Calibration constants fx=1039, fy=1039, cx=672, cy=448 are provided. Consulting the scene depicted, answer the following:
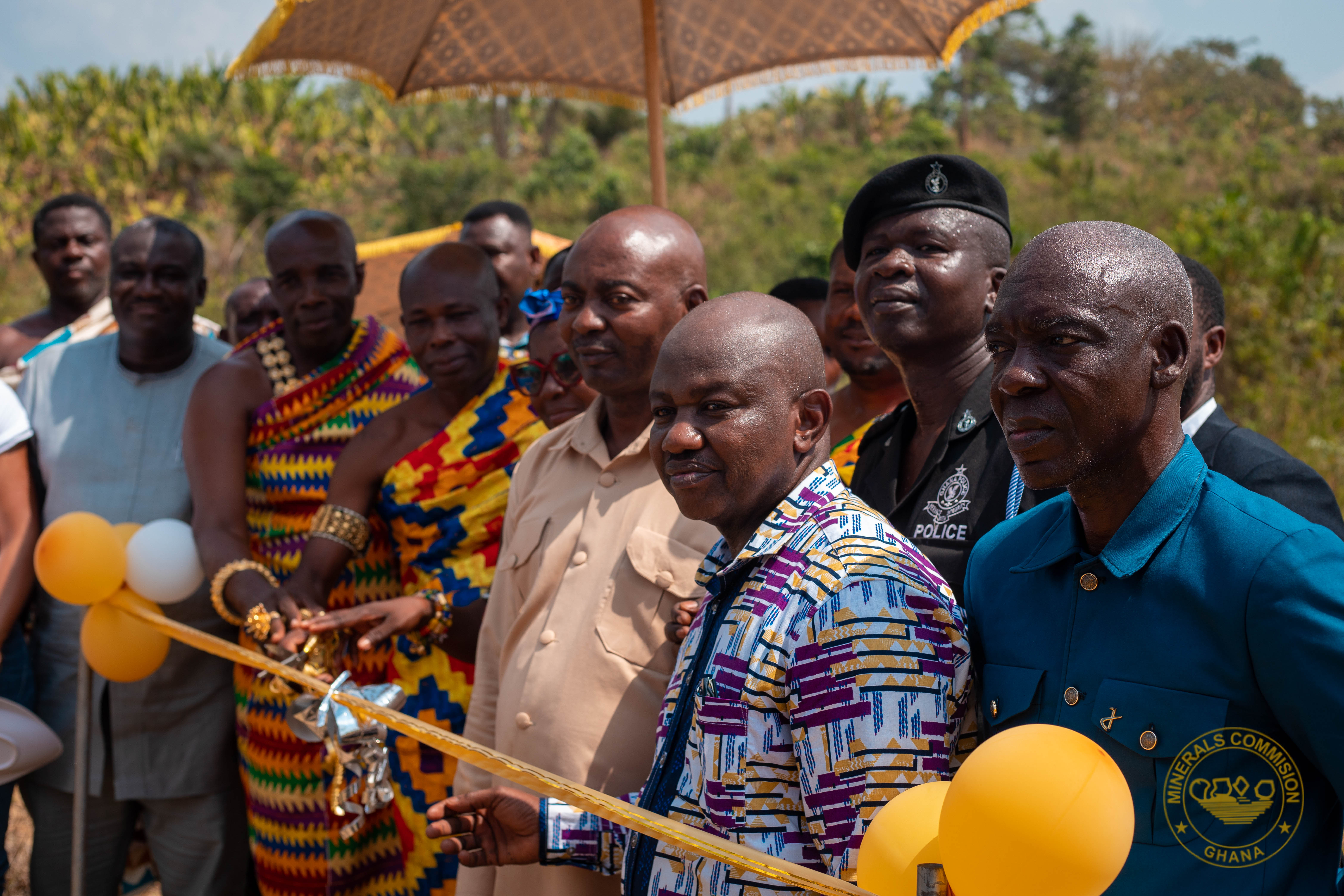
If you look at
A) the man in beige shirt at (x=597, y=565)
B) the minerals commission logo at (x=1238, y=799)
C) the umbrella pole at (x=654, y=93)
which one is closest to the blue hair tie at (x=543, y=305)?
the man in beige shirt at (x=597, y=565)

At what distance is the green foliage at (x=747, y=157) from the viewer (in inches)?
725

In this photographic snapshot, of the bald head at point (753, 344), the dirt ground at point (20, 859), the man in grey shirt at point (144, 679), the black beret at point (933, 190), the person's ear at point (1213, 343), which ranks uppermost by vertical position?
the black beret at point (933, 190)

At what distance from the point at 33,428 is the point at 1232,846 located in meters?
3.84

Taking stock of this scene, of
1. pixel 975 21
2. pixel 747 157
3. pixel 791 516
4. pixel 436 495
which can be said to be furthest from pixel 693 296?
pixel 747 157

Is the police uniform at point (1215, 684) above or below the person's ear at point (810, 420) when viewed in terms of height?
below

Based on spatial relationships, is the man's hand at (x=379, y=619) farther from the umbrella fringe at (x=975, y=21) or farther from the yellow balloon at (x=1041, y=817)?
the umbrella fringe at (x=975, y=21)

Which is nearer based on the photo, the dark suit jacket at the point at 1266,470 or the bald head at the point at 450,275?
the dark suit jacket at the point at 1266,470

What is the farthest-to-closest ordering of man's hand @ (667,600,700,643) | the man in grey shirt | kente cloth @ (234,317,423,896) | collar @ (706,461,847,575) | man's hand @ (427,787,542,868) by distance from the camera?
the man in grey shirt < kente cloth @ (234,317,423,896) < man's hand @ (667,600,700,643) < man's hand @ (427,787,542,868) < collar @ (706,461,847,575)

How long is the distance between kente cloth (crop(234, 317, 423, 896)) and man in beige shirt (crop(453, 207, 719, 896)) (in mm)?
596

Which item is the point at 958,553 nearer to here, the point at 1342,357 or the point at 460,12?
the point at 460,12

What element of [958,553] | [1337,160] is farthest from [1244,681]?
[1337,160]

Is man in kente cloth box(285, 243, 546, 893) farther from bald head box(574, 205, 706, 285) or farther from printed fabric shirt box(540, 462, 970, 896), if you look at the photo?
printed fabric shirt box(540, 462, 970, 896)

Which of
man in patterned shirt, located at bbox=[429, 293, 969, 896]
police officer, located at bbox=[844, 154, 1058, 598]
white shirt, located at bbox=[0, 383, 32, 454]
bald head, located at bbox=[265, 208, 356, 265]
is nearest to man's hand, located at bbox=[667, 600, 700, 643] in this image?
man in patterned shirt, located at bbox=[429, 293, 969, 896]

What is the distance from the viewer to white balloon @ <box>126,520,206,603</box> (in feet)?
10.2
